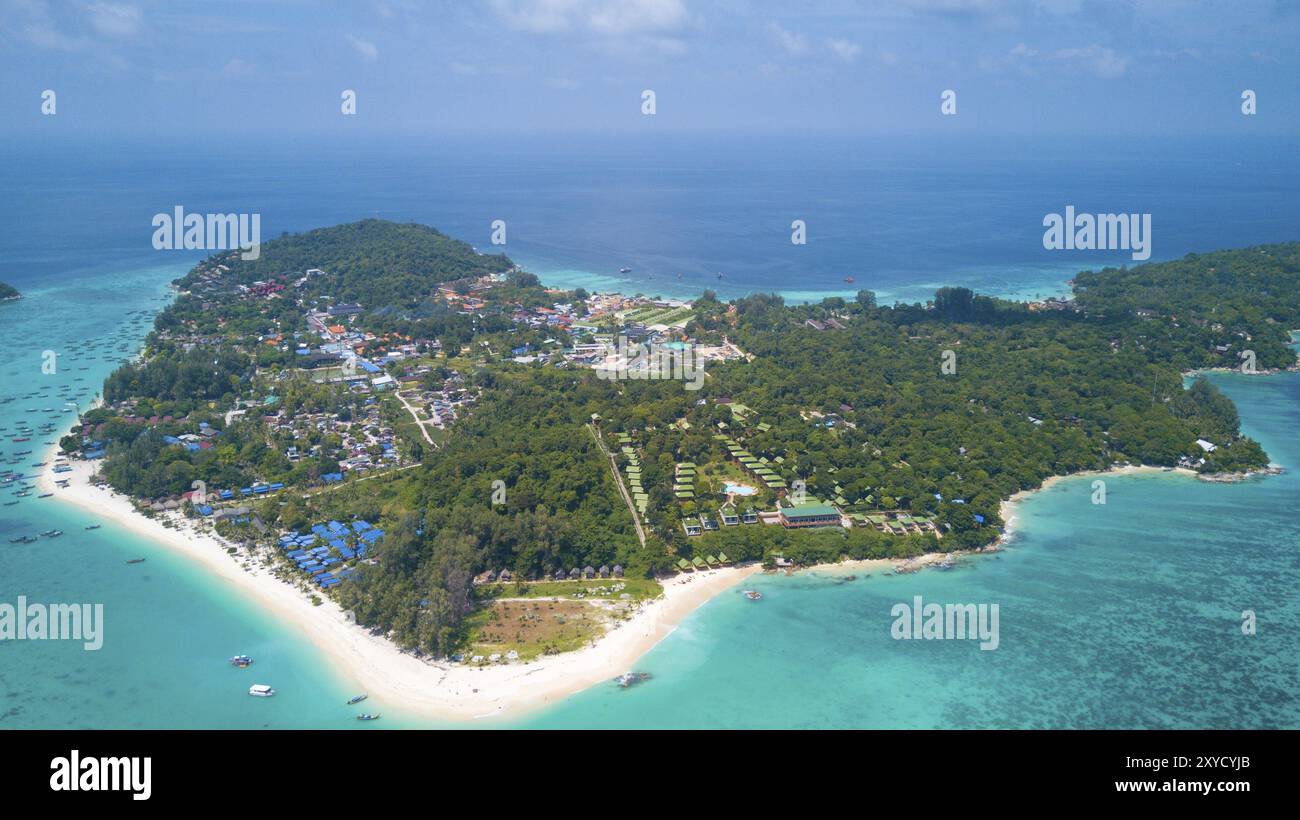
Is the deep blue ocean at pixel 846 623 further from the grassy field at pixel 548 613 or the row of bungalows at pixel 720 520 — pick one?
the row of bungalows at pixel 720 520

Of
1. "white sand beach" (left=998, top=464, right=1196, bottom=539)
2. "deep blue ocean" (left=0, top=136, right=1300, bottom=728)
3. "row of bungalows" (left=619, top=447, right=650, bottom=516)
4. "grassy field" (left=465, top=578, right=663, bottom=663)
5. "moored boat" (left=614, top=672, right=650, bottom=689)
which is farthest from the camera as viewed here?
"white sand beach" (left=998, top=464, right=1196, bottom=539)

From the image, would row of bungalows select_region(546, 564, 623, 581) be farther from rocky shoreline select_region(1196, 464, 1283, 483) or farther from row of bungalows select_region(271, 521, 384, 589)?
rocky shoreline select_region(1196, 464, 1283, 483)

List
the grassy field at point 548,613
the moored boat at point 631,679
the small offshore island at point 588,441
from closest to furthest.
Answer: the moored boat at point 631,679, the grassy field at point 548,613, the small offshore island at point 588,441

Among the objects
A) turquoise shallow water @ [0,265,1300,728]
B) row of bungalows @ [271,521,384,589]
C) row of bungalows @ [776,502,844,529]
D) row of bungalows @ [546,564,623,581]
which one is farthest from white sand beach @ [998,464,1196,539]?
row of bungalows @ [271,521,384,589]

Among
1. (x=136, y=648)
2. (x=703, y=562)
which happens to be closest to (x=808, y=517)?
(x=703, y=562)

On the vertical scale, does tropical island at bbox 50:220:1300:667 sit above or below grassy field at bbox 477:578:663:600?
above

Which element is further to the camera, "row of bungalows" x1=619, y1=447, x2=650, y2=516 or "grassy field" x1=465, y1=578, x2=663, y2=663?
"row of bungalows" x1=619, y1=447, x2=650, y2=516

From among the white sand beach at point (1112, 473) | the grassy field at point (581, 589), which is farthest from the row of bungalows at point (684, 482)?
the white sand beach at point (1112, 473)
